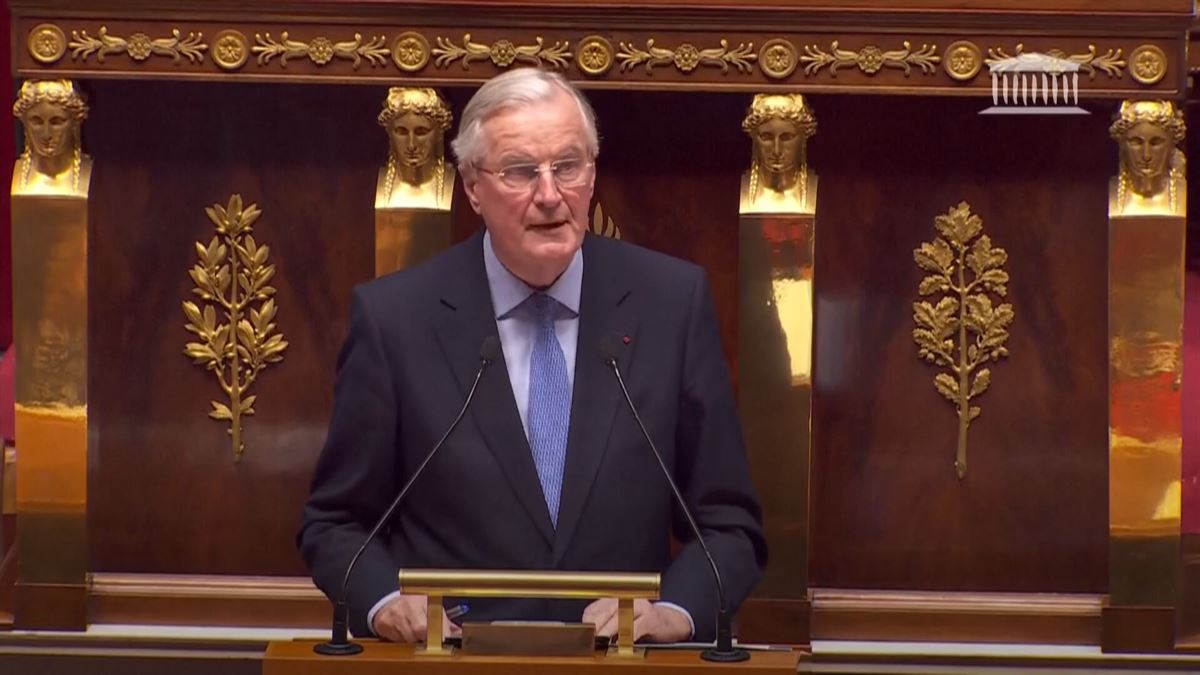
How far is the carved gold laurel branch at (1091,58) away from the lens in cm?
394

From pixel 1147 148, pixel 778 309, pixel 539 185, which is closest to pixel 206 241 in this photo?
pixel 778 309

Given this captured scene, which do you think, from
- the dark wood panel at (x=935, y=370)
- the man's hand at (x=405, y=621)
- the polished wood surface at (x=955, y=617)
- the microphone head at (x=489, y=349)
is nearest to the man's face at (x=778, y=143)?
the dark wood panel at (x=935, y=370)

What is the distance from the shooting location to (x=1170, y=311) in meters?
3.98

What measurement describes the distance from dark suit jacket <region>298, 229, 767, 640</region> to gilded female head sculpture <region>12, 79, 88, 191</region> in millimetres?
1196

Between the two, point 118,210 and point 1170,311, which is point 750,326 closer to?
point 1170,311

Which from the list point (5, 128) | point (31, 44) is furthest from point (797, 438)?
point (5, 128)

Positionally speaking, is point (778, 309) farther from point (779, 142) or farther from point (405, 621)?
point (405, 621)

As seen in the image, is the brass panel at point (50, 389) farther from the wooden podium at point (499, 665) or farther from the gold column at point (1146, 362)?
the gold column at point (1146, 362)

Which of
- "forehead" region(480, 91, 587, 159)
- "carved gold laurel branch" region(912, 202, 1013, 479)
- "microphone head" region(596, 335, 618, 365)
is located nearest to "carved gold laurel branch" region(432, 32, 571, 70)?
"carved gold laurel branch" region(912, 202, 1013, 479)

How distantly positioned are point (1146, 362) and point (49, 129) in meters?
1.98

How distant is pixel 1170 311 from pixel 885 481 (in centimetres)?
62

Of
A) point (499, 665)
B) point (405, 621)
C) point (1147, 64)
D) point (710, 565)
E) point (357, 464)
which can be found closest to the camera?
point (499, 665)

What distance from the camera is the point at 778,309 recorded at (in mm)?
4004

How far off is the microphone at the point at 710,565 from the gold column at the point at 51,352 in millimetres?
1463
